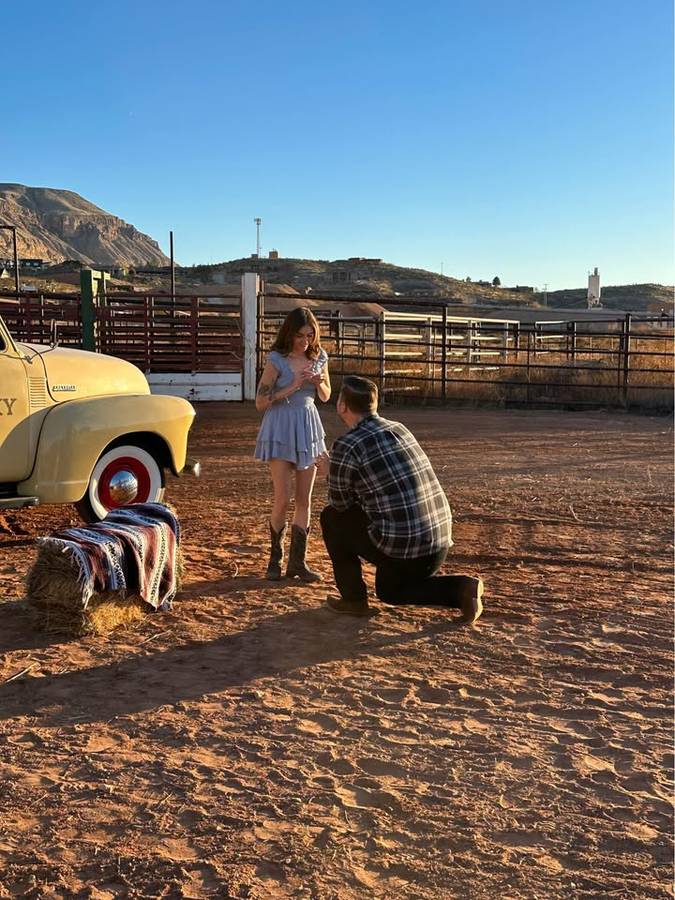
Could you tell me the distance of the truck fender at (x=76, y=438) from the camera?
609 cm

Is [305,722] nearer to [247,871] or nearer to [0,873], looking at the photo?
[247,871]

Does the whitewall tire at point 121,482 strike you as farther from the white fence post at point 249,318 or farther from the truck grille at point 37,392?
the white fence post at point 249,318

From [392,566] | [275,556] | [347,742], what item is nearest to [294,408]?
[275,556]

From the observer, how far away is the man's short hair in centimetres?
466

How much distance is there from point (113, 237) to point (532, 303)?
108424 millimetres

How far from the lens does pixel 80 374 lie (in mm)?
6555

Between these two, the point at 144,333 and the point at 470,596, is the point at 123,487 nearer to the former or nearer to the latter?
the point at 470,596

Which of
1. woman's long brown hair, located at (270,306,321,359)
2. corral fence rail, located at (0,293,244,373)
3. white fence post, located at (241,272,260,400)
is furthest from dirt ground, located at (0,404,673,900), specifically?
white fence post, located at (241,272,260,400)

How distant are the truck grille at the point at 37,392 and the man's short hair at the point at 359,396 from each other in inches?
100

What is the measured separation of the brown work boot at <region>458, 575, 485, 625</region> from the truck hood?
3263 mm

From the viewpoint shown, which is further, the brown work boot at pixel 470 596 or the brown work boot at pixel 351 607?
the brown work boot at pixel 351 607

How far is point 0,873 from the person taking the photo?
102 inches

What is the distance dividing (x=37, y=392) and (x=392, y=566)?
2.98 m

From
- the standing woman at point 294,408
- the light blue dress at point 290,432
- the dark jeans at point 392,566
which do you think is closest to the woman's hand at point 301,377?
the standing woman at point 294,408
